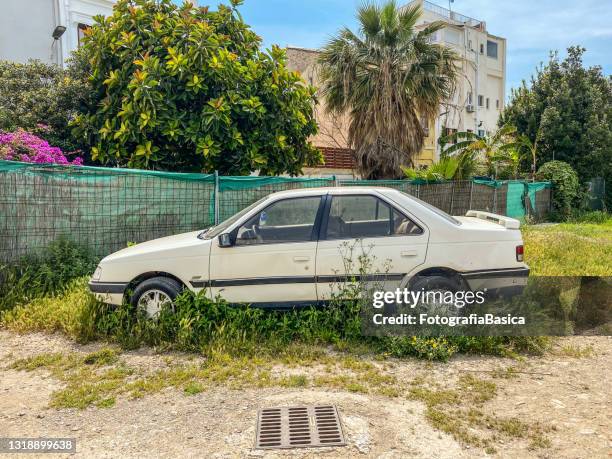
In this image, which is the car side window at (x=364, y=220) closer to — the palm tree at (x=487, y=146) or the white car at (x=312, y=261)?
the white car at (x=312, y=261)

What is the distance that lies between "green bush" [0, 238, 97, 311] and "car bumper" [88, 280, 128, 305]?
1.49 metres

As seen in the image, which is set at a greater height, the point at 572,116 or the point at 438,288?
the point at 572,116

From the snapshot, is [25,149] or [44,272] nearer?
[44,272]

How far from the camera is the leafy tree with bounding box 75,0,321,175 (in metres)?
8.42

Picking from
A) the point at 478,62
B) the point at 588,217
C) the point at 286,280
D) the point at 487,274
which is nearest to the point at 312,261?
the point at 286,280

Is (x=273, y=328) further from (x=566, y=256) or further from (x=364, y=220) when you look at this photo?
(x=566, y=256)

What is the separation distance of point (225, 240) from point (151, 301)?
3.58 ft

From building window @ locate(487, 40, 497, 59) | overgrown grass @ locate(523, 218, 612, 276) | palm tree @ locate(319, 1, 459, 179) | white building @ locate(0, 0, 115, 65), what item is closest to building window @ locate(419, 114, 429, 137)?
palm tree @ locate(319, 1, 459, 179)

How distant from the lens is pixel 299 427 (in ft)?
10.5

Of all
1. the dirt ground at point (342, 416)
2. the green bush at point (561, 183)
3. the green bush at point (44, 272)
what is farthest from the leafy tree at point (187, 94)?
the green bush at point (561, 183)

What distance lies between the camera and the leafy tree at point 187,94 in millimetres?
8422

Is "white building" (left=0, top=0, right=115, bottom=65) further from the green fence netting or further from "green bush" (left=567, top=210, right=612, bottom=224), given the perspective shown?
"green bush" (left=567, top=210, right=612, bottom=224)

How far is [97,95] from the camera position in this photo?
973 centimetres

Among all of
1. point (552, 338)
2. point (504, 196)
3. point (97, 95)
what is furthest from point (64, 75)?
point (504, 196)
